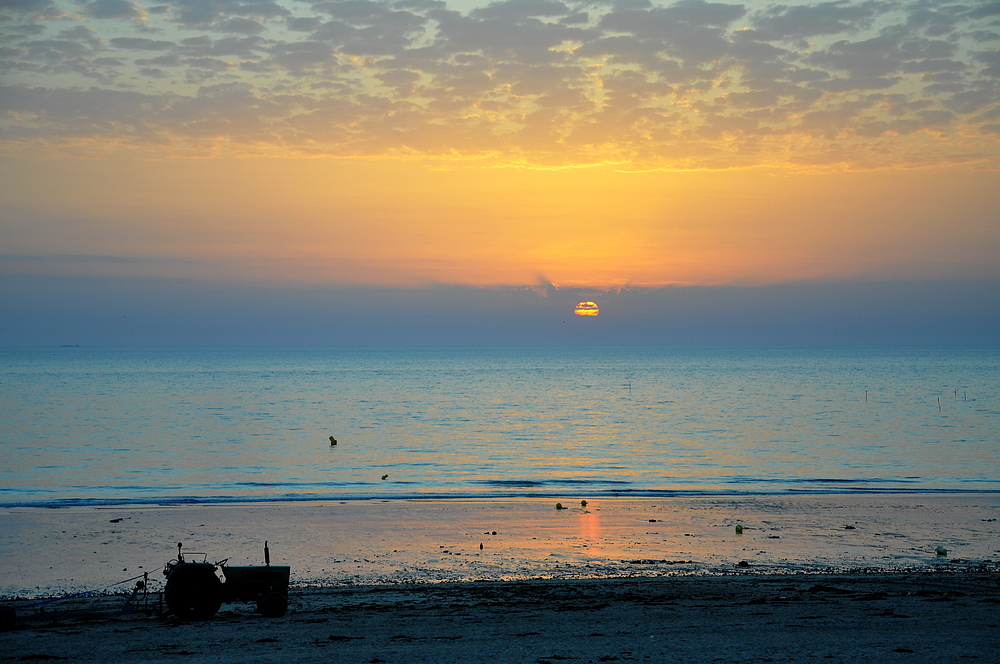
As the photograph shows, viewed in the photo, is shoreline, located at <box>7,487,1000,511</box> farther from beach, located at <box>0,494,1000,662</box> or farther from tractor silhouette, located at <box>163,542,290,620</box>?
tractor silhouette, located at <box>163,542,290,620</box>

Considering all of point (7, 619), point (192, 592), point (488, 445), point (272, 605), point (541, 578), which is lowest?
point (541, 578)

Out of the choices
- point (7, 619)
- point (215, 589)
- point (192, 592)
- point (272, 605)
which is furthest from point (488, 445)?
point (7, 619)

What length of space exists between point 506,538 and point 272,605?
892 cm

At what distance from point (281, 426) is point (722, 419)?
33457 mm

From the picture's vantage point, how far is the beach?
11.5 metres

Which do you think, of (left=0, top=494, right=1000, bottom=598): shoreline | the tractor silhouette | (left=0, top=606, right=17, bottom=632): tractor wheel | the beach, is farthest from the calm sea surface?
(left=0, top=606, right=17, bottom=632): tractor wheel

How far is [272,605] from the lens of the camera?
13133mm

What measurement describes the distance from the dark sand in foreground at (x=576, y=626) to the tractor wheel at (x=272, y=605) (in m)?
0.23

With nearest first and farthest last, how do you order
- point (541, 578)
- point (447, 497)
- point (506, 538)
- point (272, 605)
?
point (272, 605), point (541, 578), point (506, 538), point (447, 497)

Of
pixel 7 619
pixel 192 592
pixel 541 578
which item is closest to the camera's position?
pixel 7 619

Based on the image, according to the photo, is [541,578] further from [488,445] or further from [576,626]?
[488,445]

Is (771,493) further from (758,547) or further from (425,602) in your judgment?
(425,602)

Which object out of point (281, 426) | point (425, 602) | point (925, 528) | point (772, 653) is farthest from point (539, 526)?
point (281, 426)

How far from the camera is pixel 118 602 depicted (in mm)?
14523
